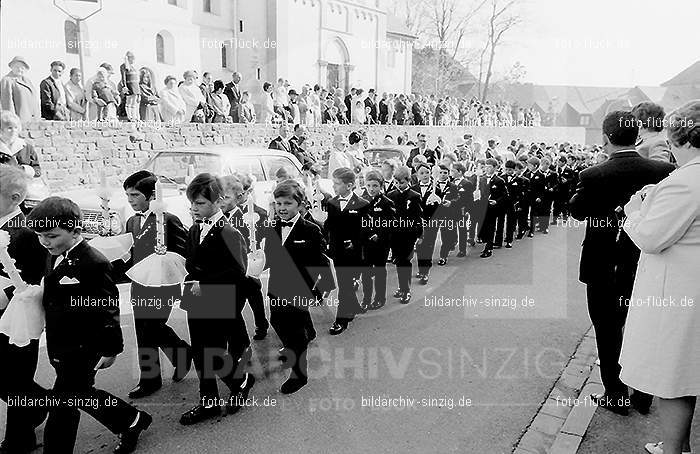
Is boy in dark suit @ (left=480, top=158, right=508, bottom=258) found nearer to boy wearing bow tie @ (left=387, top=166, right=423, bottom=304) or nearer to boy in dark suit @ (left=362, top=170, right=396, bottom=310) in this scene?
boy wearing bow tie @ (left=387, top=166, right=423, bottom=304)

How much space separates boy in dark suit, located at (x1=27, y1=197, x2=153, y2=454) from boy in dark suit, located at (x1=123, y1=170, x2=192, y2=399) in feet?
3.51

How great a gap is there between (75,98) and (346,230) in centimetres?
1019

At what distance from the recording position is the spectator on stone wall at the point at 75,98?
1341cm

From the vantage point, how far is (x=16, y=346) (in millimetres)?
3541

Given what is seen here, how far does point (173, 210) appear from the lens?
7871 mm

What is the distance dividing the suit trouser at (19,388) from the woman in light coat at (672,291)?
365 centimetres

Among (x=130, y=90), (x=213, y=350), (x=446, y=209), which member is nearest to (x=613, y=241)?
(x=213, y=350)

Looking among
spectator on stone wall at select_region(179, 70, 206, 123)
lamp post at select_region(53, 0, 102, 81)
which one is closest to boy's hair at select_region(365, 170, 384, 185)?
spectator on stone wall at select_region(179, 70, 206, 123)

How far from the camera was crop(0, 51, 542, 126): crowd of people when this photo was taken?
1196 centimetres

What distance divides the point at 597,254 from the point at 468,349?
5.88 ft

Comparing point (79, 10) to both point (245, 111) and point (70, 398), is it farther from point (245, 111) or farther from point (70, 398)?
point (70, 398)

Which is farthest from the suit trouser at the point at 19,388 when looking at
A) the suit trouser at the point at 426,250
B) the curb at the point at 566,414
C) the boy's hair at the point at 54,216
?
the suit trouser at the point at 426,250

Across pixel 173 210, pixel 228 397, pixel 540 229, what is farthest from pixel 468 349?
pixel 540 229

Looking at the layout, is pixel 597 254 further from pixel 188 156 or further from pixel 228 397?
pixel 188 156
